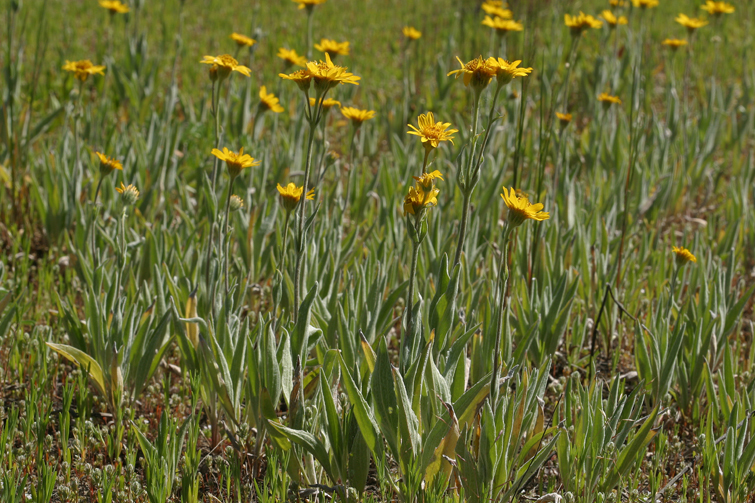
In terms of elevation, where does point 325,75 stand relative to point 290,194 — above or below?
above

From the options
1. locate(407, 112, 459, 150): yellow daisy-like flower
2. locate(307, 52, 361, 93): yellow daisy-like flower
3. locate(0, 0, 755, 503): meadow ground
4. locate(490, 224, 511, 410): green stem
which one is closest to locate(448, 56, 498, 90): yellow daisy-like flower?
locate(0, 0, 755, 503): meadow ground

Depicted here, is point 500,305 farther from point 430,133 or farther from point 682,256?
point 682,256

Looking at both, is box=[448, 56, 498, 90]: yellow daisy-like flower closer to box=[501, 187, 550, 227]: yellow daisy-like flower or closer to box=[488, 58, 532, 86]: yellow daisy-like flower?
box=[488, 58, 532, 86]: yellow daisy-like flower

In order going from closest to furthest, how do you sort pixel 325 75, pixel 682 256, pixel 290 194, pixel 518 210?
pixel 518 210, pixel 325 75, pixel 290 194, pixel 682 256

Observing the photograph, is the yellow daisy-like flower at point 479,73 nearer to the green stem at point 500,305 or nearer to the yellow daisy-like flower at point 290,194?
the green stem at point 500,305

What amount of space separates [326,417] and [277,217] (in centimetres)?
115

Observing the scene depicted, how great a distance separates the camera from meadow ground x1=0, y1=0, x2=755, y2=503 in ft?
4.97

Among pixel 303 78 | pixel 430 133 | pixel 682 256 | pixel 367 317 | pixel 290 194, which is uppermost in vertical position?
pixel 303 78

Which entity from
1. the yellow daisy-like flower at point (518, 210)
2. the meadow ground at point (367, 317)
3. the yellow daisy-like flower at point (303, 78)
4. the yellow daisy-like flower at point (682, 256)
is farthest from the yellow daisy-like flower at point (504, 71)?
the yellow daisy-like flower at point (682, 256)

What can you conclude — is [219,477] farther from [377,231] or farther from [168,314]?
[377,231]

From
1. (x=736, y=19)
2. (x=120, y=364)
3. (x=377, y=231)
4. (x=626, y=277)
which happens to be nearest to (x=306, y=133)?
(x=377, y=231)

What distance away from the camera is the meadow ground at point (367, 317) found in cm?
151

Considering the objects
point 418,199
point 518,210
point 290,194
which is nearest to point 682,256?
point 518,210

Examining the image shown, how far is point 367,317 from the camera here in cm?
191
